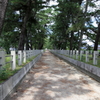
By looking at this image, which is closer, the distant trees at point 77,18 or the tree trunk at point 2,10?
the tree trunk at point 2,10

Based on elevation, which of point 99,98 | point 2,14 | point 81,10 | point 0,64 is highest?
point 81,10

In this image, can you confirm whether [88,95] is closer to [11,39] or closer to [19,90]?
[19,90]

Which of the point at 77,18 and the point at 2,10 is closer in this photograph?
the point at 2,10

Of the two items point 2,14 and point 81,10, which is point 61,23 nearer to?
point 81,10

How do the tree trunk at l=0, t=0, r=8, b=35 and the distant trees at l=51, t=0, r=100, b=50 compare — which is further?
the distant trees at l=51, t=0, r=100, b=50

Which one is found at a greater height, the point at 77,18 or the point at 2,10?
the point at 77,18

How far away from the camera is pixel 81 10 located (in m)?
18.1

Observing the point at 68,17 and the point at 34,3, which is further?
the point at 68,17

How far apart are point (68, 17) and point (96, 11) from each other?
12.3 metres

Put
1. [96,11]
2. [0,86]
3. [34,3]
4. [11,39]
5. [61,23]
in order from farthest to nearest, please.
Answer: [61,23]
[11,39]
[34,3]
[96,11]
[0,86]

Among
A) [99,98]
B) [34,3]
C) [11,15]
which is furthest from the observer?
[11,15]

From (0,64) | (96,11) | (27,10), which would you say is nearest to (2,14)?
(0,64)

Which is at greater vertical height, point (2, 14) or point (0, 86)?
point (2, 14)

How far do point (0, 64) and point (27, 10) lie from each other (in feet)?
38.4
